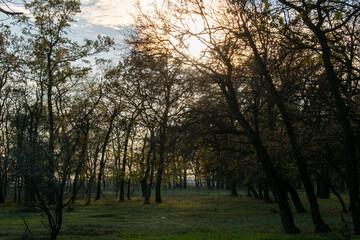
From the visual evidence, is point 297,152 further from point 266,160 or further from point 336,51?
point 336,51

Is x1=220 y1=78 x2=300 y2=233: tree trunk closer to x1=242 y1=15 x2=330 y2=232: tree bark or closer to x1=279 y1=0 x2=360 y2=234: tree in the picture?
x1=242 y1=15 x2=330 y2=232: tree bark

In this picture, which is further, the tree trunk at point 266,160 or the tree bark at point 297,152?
the tree trunk at point 266,160

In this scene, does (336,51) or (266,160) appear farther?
(266,160)

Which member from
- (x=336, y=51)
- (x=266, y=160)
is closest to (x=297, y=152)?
(x=266, y=160)

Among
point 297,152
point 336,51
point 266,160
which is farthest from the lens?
point 266,160

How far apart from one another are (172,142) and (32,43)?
897 inches

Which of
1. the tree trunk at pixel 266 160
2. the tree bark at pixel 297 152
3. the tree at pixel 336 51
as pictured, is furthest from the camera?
the tree trunk at pixel 266 160

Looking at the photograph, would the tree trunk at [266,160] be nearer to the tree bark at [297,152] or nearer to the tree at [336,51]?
the tree bark at [297,152]

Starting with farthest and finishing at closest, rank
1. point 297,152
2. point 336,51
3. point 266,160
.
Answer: point 266,160
point 297,152
point 336,51

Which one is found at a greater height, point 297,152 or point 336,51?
point 336,51

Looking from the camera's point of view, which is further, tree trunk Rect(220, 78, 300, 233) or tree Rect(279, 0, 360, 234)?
tree trunk Rect(220, 78, 300, 233)

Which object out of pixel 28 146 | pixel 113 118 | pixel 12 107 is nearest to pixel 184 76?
pixel 28 146

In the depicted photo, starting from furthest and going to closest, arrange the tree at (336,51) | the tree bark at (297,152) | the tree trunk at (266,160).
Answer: the tree trunk at (266,160) → the tree bark at (297,152) → the tree at (336,51)

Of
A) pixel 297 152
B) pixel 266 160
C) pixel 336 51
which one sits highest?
pixel 336 51
